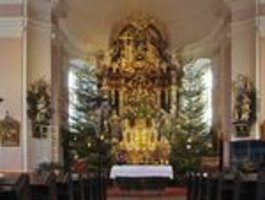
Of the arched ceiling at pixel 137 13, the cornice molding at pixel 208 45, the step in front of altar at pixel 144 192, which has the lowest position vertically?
the step in front of altar at pixel 144 192

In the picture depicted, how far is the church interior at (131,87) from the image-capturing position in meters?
21.8

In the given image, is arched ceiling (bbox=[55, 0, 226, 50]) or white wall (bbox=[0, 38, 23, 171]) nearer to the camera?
white wall (bbox=[0, 38, 23, 171])

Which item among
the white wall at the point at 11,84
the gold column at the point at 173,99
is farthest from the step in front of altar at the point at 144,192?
the gold column at the point at 173,99

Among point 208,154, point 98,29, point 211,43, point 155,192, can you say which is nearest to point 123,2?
point 98,29

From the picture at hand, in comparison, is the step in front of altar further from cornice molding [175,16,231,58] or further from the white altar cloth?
cornice molding [175,16,231,58]

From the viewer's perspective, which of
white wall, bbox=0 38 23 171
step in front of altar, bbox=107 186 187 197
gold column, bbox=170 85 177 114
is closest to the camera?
white wall, bbox=0 38 23 171

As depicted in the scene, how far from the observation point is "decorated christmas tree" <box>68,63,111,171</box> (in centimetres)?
2536

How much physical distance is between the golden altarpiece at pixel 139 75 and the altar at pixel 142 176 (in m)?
3.42

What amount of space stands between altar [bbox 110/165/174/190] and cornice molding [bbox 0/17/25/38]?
4.57m

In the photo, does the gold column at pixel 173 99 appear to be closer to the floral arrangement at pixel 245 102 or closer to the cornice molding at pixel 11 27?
the floral arrangement at pixel 245 102

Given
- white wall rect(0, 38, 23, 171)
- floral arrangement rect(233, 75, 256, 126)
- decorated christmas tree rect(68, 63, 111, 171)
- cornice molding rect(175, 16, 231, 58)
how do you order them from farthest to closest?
cornice molding rect(175, 16, 231, 58)
decorated christmas tree rect(68, 63, 111, 171)
floral arrangement rect(233, 75, 256, 126)
white wall rect(0, 38, 23, 171)

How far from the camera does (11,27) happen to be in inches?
856

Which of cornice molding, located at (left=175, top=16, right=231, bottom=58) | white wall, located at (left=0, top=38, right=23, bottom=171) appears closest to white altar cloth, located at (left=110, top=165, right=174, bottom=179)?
white wall, located at (left=0, top=38, right=23, bottom=171)

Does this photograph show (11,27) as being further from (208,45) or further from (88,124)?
(208,45)
